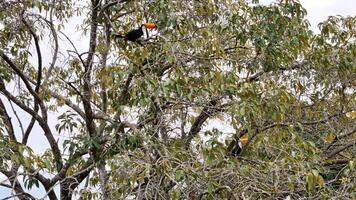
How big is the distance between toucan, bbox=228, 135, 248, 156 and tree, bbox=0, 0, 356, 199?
2.0 inches

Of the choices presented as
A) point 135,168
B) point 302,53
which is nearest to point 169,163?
point 135,168

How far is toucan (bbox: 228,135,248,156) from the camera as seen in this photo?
13.4ft

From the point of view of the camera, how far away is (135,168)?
3.18m

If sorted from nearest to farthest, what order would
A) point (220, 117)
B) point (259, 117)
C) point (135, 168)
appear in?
point (135, 168)
point (259, 117)
point (220, 117)

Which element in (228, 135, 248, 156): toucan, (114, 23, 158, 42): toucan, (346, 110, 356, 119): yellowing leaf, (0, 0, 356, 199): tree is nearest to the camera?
(0, 0, 356, 199): tree

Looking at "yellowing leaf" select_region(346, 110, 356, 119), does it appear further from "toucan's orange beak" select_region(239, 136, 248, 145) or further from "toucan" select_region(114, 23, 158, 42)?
"toucan" select_region(114, 23, 158, 42)

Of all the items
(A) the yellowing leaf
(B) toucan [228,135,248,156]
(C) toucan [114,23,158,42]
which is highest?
(C) toucan [114,23,158,42]

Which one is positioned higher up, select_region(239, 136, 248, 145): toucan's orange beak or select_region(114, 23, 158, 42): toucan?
select_region(114, 23, 158, 42): toucan

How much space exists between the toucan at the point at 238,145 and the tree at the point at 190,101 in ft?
0.16

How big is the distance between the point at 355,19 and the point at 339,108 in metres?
0.82

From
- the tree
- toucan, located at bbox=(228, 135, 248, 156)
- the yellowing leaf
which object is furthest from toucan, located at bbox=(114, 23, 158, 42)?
the yellowing leaf

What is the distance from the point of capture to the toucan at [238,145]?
407 cm

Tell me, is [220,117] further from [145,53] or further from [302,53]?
[302,53]

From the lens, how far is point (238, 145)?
163 inches
